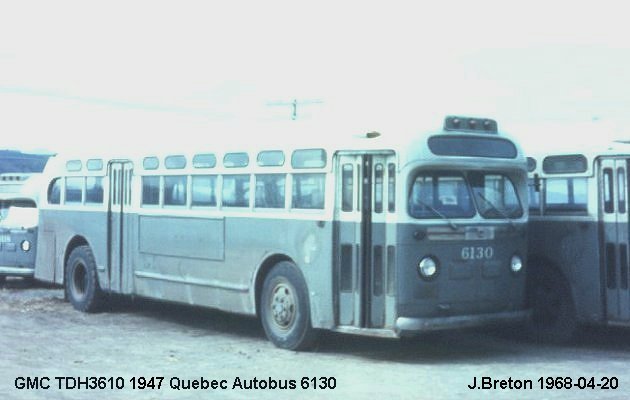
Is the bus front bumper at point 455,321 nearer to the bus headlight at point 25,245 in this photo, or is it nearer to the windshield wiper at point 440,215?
the windshield wiper at point 440,215

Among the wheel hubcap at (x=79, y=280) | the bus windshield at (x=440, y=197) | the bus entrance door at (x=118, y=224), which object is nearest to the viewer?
the bus windshield at (x=440, y=197)

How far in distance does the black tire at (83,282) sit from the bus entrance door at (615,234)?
7685 mm

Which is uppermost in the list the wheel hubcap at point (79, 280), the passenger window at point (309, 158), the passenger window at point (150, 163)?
the passenger window at point (150, 163)

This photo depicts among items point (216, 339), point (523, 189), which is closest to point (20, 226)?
point (216, 339)

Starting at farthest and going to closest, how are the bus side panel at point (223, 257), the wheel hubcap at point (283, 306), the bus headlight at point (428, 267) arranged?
the wheel hubcap at point (283, 306) < the bus side panel at point (223, 257) < the bus headlight at point (428, 267)

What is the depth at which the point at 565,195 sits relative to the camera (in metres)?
12.0

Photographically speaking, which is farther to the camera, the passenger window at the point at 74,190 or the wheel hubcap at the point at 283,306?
the passenger window at the point at 74,190

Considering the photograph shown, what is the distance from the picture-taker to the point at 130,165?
575 inches

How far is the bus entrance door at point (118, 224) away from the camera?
1455 centimetres

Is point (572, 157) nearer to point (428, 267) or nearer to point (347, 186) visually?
point (428, 267)

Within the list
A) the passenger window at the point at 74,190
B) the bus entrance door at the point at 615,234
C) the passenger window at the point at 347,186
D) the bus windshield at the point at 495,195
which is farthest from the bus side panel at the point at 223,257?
the bus entrance door at the point at 615,234

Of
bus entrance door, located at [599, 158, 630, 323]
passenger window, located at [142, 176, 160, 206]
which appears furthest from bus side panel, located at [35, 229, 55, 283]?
bus entrance door, located at [599, 158, 630, 323]

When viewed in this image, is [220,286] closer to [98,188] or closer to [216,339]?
[216,339]

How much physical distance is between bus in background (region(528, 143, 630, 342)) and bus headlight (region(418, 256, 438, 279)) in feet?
6.80
